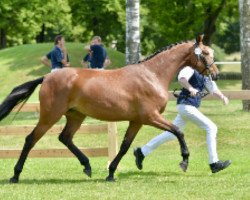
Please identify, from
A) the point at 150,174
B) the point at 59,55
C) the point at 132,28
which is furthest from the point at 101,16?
the point at 150,174

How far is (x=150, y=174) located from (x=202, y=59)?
2.16 metres

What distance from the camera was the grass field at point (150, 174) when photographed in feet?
31.0

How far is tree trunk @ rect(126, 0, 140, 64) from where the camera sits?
21578 millimetres

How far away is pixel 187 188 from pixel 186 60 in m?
2.18

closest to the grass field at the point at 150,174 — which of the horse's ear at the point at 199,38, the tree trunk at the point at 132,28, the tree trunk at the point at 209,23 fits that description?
the horse's ear at the point at 199,38

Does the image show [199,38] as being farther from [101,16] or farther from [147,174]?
[101,16]

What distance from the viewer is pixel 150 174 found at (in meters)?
11.8

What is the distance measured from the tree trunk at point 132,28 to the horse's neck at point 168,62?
1059 cm

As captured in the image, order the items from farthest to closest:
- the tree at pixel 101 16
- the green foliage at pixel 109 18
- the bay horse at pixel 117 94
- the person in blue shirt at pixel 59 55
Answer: the tree at pixel 101 16, the green foliage at pixel 109 18, the person in blue shirt at pixel 59 55, the bay horse at pixel 117 94

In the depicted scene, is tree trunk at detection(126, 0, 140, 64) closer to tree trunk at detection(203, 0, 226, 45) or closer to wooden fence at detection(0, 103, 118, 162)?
wooden fence at detection(0, 103, 118, 162)

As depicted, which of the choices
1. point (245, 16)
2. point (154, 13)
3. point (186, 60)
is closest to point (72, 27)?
point (154, 13)

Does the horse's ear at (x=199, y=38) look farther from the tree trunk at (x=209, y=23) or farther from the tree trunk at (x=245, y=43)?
the tree trunk at (x=209, y=23)

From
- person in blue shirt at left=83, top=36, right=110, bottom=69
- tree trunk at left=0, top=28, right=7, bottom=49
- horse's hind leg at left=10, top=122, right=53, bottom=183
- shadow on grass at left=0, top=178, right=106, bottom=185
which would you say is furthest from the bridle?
tree trunk at left=0, top=28, right=7, bottom=49

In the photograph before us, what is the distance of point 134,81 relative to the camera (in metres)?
10.7
